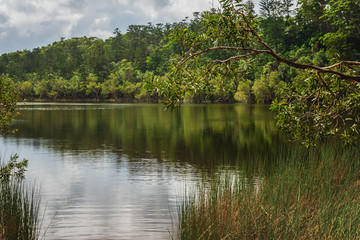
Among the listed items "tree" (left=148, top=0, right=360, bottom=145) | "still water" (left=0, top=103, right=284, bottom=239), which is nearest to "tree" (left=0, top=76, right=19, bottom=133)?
"still water" (left=0, top=103, right=284, bottom=239)

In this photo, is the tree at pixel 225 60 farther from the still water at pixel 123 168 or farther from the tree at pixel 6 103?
the tree at pixel 6 103

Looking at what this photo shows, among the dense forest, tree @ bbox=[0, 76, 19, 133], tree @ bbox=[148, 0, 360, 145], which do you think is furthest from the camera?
the dense forest

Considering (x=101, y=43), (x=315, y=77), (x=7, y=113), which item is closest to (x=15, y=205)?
(x=7, y=113)

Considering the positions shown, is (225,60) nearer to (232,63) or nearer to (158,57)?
(232,63)

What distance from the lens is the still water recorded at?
9.83m

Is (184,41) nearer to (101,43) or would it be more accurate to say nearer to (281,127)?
(281,127)

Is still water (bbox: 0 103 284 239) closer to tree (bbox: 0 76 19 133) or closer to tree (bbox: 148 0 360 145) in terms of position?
tree (bbox: 0 76 19 133)

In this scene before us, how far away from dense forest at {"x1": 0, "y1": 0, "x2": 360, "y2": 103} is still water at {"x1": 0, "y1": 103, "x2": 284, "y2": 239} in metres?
4.82

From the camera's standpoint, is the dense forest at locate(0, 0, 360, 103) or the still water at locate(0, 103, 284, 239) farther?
the dense forest at locate(0, 0, 360, 103)

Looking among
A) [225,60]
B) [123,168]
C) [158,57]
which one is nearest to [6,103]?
[225,60]

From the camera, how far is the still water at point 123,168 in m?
9.83

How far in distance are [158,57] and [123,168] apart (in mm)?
112839

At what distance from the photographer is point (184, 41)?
6500mm

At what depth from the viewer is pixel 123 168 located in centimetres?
1716
